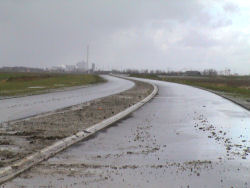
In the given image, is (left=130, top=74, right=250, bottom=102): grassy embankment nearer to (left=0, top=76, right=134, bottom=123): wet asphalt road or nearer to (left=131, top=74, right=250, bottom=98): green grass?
(left=131, top=74, right=250, bottom=98): green grass

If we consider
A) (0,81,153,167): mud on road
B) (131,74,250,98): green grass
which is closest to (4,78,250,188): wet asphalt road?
(0,81,153,167): mud on road

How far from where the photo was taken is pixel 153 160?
24.1 feet

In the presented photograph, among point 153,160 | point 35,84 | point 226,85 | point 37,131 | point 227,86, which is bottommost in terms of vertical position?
point 35,84

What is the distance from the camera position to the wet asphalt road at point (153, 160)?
589cm

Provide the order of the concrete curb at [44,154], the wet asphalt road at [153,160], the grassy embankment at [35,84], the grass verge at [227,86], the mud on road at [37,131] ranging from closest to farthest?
the wet asphalt road at [153,160]
the concrete curb at [44,154]
the mud on road at [37,131]
the grass verge at [227,86]
the grassy embankment at [35,84]

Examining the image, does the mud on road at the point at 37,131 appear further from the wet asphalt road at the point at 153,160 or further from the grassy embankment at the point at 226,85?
the grassy embankment at the point at 226,85

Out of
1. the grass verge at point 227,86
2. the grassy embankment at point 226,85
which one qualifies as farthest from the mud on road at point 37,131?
the grassy embankment at point 226,85

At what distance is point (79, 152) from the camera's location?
8.09m

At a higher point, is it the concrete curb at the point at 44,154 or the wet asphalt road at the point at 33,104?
the concrete curb at the point at 44,154

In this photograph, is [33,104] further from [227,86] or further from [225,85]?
[225,85]

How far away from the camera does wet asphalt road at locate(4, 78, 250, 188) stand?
589 cm

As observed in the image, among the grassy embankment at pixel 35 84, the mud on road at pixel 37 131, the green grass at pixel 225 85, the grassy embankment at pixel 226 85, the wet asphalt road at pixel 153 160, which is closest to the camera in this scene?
the wet asphalt road at pixel 153 160

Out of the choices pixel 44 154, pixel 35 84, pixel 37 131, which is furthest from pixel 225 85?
pixel 44 154

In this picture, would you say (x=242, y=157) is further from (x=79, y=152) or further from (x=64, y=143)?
(x=64, y=143)
